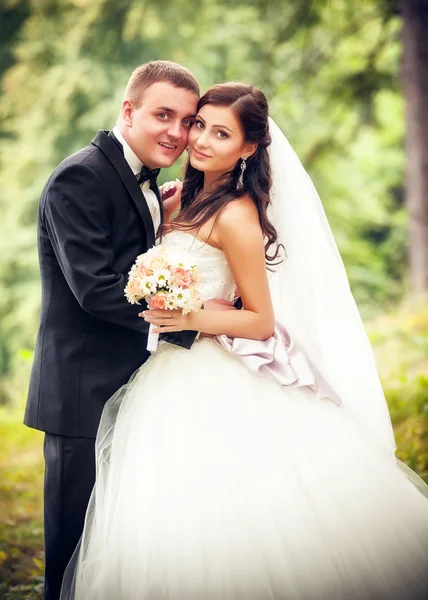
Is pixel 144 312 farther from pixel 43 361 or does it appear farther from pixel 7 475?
pixel 7 475

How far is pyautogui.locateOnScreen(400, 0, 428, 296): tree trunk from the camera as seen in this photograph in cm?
725

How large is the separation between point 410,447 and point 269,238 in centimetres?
231

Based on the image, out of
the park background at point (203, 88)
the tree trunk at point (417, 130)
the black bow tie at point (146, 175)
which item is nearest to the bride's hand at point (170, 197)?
the black bow tie at point (146, 175)

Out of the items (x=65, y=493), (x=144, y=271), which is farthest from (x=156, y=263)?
(x=65, y=493)

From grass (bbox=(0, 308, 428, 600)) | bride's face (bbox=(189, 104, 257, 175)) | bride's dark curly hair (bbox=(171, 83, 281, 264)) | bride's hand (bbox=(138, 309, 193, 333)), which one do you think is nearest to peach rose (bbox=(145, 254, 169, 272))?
bride's hand (bbox=(138, 309, 193, 333))

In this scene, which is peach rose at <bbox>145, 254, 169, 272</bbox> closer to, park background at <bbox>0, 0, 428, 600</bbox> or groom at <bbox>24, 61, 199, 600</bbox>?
groom at <bbox>24, 61, 199, 600</bbox>

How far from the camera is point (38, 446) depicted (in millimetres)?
6273

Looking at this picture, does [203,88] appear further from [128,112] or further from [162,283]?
[162,283]

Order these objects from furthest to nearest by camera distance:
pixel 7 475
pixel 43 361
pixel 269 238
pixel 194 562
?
pixel 7 475, pixel 269 238, pixel 43 361, pixel 194 562

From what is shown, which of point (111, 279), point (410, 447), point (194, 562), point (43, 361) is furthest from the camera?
point (410, 447)

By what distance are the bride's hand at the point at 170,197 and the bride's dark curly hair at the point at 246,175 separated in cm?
20

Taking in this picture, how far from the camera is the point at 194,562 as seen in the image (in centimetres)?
259

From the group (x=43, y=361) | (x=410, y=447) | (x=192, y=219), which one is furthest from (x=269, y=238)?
(x=410, y=447)

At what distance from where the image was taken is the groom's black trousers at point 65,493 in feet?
9.67
